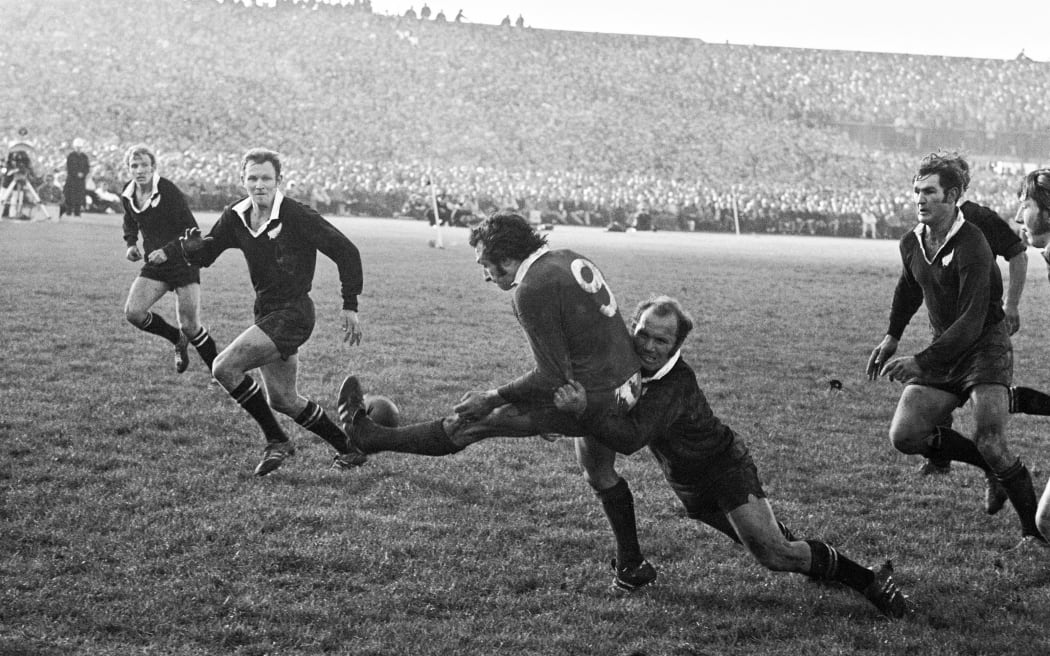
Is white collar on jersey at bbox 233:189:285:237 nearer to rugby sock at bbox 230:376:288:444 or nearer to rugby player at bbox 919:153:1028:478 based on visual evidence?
rugby sock at bbox 230:376:288:444

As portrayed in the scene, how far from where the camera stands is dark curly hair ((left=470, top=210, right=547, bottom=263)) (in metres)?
4.48

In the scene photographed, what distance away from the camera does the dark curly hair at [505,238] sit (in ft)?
14.7

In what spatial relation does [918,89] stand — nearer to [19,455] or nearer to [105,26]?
[105,26]

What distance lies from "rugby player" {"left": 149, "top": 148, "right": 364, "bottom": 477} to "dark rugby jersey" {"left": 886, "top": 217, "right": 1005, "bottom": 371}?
10.5 ft

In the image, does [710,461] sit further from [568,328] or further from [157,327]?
[157,327]

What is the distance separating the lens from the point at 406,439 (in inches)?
190

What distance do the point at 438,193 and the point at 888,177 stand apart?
84.8 feet

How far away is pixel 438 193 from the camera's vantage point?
39625 millimetres

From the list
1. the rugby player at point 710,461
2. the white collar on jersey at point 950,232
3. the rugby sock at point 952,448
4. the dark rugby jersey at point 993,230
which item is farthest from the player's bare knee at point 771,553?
the dark rugby jersey at point 993,230

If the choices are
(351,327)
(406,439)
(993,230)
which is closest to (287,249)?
(351,327)

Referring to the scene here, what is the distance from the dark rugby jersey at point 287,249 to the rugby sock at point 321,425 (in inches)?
26.5

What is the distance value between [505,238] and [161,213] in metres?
5.55

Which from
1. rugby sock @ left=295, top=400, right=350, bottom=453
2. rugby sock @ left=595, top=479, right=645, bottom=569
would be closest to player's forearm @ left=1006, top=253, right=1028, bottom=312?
rugby sock @ left=595, top=479, right=645, bottom=569

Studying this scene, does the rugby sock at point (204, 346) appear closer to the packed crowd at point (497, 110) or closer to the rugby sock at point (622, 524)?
the rugby sock at point (622, 524)
